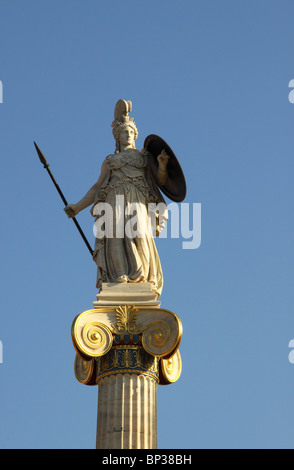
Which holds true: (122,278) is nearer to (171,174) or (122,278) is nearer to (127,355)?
(127,355)

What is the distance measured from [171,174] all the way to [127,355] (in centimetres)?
493

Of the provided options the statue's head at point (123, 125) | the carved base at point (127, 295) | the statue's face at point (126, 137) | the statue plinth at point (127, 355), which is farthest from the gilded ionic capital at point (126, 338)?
the statue's head at point (123, 125)

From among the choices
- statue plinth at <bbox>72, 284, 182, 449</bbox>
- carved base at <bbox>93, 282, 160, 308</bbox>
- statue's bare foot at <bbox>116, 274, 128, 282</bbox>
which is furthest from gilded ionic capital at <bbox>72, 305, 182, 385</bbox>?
statue's bare foot at <bbox>116, 274, 128, 282</bbox>

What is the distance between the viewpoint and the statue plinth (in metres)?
21.0

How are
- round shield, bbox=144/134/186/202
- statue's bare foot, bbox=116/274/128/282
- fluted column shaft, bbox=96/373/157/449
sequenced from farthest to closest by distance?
round shield, bbox=144/134/186/202
statue's bare foot, bbox=116/274/128/282
fluted column shaft, bbox=96/373/157/449

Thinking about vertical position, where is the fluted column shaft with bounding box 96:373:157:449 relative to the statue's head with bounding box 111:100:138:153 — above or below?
below

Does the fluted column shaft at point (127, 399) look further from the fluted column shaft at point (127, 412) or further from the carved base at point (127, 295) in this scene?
the carved base at point (127, 295)

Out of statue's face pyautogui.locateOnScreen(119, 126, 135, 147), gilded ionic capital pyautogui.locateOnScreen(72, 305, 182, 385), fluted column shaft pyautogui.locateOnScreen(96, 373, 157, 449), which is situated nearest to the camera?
fluted column shaft pyautogui.locateOnScreen(96, 373, 157, 449)

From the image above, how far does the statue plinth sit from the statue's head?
4277 mm

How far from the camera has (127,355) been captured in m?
21.9

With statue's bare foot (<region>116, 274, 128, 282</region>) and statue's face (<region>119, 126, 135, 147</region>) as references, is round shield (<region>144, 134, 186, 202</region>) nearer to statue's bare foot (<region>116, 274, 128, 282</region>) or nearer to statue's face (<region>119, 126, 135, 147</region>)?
statue's face (<region>119, 126, 135, 147</region>)

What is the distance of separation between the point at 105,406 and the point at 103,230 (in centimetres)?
450

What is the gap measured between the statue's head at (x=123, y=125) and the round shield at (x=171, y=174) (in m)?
0.64
